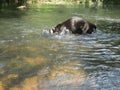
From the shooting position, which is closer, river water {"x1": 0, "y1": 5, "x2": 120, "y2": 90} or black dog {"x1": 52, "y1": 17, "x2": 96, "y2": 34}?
river water {"x1": 0, "y1": 5, "x2": 120, "y2": 90}

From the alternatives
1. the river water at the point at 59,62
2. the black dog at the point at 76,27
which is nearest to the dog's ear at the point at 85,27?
the black dog at the point at 76,27

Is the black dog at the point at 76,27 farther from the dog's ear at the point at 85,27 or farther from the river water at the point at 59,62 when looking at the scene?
the river water at the point at 59,62

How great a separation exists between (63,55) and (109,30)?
6092 mm

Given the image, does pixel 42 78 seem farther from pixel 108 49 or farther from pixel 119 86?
pixel 108 49

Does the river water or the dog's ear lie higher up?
the dog's ear

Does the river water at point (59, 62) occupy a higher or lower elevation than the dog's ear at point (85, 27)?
lower

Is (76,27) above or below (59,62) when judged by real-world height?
above

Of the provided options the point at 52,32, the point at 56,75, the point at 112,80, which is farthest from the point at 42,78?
the point at 52,32

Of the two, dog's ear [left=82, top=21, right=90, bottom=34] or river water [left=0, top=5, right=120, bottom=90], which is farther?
dog's ear [left=82, top=21, right=90, bottom=34]

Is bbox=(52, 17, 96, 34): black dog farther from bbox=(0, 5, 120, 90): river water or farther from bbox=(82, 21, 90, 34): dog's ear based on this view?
bbox=(0, 5, 120, 90): river water

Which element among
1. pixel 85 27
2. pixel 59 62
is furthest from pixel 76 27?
pixel 59 62

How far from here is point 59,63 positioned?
334 inches

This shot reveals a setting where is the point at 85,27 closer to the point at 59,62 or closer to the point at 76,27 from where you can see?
the point at 76,27

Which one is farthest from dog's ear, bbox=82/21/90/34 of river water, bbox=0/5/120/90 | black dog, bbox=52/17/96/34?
river water, bbox=0/5/120/90
